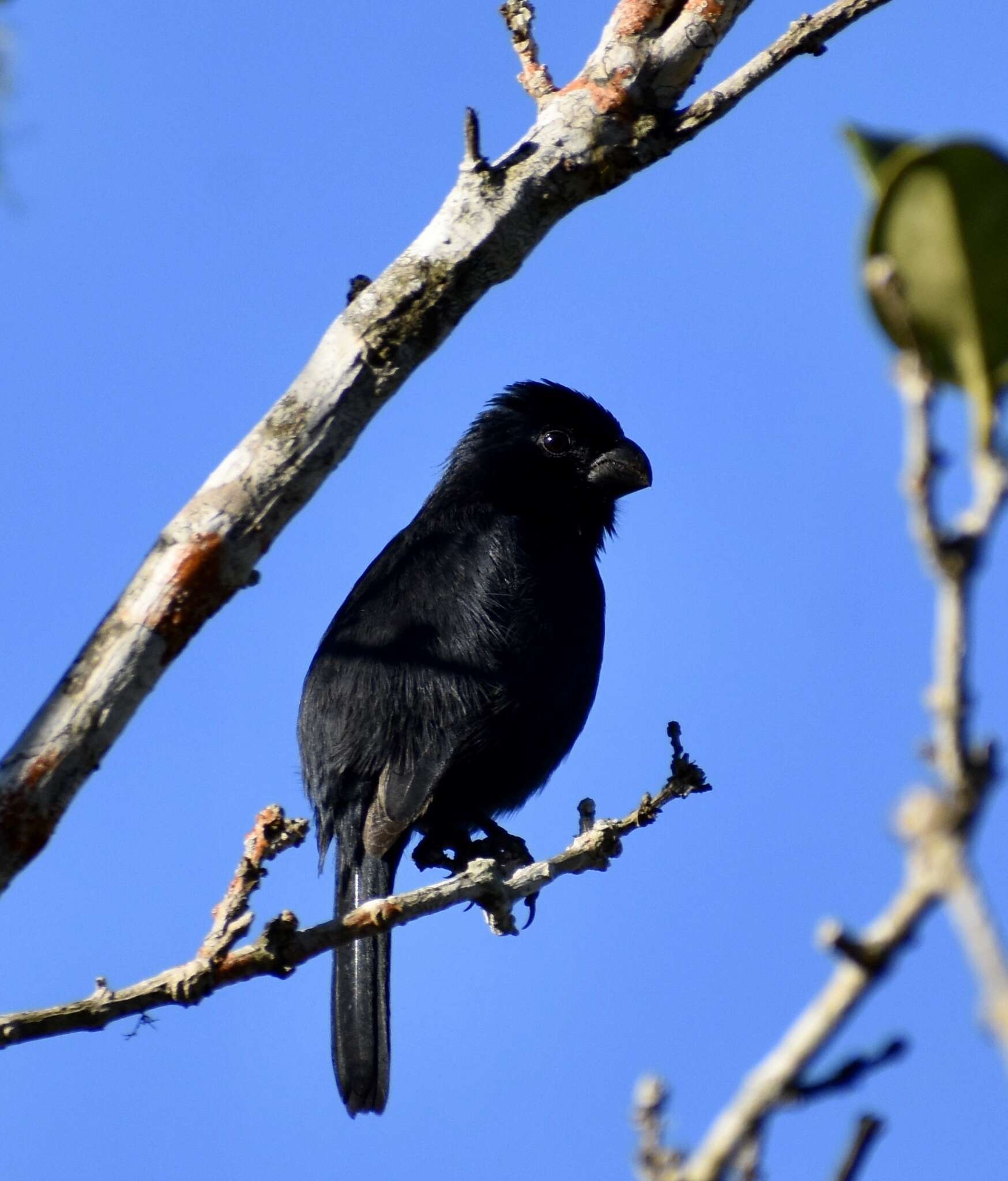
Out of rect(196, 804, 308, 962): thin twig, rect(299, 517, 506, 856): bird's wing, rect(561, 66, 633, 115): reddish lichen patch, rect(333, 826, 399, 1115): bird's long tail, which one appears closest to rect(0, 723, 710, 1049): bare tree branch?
rect(196, 804, 308, 962): thin twig

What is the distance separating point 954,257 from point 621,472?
17.8ft

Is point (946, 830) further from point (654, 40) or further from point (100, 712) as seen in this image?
point (654, 40)

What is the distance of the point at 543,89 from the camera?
4258 mm

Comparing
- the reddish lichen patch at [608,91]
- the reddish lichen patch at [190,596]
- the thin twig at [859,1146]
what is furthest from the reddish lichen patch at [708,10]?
the thin twig at [859,1146]

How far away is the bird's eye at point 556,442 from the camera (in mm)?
6871

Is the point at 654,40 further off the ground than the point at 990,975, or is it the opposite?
the point at 654,40

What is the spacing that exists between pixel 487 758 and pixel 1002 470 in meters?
4.51

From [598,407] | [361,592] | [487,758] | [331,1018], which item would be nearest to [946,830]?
[331,1018]

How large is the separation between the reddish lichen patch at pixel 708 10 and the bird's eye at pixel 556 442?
8.83 feet

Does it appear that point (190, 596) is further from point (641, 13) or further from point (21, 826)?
point (641, 13)

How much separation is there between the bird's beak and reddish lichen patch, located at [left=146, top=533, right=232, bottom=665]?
11.9ft

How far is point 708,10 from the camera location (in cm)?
436

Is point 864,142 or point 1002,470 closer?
point 1002,470

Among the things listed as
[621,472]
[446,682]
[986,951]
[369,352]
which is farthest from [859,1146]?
[621,472]
